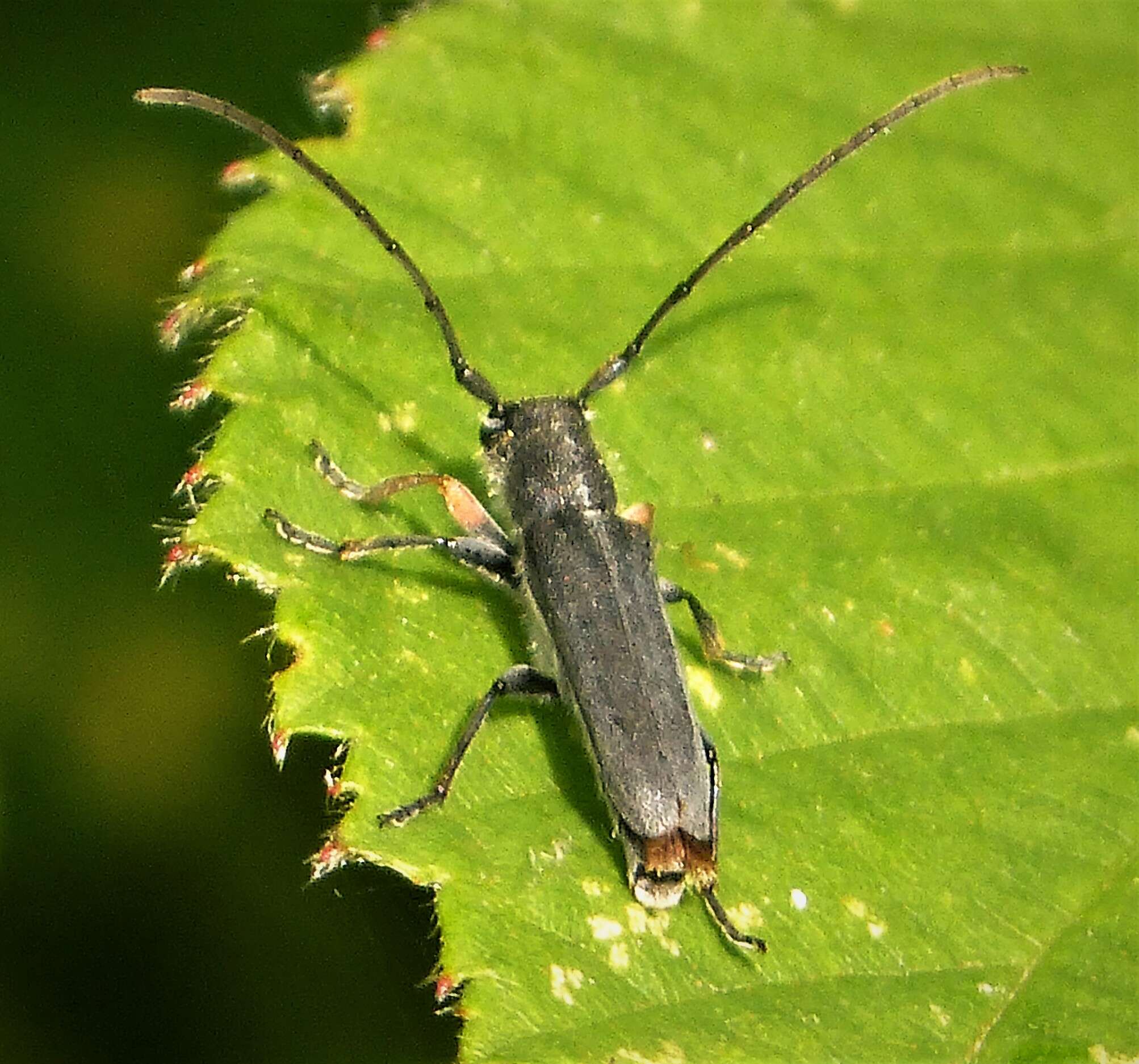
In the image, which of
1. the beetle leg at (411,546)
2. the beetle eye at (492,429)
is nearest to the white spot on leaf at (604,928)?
the beetle leg at (411,546)

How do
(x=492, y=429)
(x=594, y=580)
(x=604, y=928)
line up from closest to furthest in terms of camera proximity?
(x=604, y=928) → (x=594, y=580) → (x=492, y=429)

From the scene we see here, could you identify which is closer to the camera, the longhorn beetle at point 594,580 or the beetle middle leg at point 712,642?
the longhorn beetle at point 594,580

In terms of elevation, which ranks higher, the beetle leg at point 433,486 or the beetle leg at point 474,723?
the beetle leg at point 433,486

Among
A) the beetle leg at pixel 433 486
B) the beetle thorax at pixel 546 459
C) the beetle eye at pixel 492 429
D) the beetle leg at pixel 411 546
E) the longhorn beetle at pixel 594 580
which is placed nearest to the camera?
the longhorn beetle at pixel 594 580

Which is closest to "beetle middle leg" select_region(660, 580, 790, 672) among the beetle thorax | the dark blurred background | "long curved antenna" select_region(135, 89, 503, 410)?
the beetle thorax

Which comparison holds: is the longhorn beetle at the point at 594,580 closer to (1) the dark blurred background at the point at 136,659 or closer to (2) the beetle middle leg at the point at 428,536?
(2) the beetle middle leg at the point at 428,536

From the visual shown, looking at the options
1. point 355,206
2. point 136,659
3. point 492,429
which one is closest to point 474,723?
point 492,429

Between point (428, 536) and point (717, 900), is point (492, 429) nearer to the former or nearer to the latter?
point (428, 536)

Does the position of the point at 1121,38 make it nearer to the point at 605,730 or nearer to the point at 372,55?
the point at 372,55
